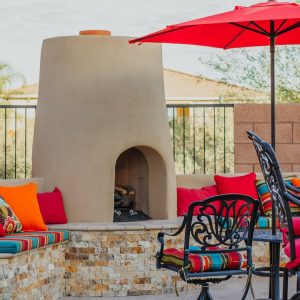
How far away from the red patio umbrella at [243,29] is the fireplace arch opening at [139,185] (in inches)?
66.3

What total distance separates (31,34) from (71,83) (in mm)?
14348

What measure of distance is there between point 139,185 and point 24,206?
1.89 meters

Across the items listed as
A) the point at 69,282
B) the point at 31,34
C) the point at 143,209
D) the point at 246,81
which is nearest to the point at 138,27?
the point at 31,34

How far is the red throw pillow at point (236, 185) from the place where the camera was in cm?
1018

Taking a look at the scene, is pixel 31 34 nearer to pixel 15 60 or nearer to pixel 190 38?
pixel 15 60

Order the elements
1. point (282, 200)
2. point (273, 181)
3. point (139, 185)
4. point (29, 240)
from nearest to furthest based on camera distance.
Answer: point (282, 200) → point (273, 181) → point (29, 240) → point (139, 185)

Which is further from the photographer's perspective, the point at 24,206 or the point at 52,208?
the point at 52,208

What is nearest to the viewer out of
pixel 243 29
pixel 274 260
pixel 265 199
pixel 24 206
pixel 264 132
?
pixel 274 260

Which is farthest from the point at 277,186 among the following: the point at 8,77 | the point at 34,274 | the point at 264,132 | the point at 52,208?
the point at 8,77

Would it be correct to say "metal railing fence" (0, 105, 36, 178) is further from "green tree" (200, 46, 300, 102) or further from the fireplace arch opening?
the fireplace arch opening

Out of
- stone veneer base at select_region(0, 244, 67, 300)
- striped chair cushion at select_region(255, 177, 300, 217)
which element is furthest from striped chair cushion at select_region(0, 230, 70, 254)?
striped chair cushion at select_region(255, 177, 300, 217)

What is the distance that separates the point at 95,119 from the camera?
8.91m

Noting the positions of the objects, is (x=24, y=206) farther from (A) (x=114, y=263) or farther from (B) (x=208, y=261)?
(B) (x=208, y=261)

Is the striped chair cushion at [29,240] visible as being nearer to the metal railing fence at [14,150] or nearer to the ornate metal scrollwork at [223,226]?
the ornate metal scrollwork at [223,226]
